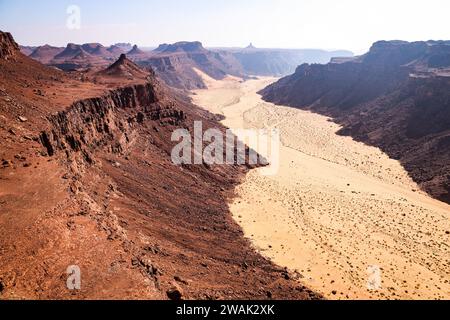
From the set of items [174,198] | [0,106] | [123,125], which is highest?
[0,106]

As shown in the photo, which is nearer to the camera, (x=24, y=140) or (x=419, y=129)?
(x=24, y=140)

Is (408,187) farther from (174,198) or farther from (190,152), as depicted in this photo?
(174,198)

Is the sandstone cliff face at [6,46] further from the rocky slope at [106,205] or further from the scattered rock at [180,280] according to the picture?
the scattered rock at [180,280]

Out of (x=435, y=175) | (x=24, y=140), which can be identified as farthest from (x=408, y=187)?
(x=24, y=140)

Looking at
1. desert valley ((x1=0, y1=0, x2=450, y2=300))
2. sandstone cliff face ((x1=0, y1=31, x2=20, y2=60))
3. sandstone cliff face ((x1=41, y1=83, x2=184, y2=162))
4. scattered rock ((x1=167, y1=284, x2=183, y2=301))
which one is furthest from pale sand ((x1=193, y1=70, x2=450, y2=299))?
sandstone cliff face ((x1=0, y1=31, x2=20, y2=60))

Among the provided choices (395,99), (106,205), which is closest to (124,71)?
(106,205)

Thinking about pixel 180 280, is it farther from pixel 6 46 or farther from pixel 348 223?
pixel 6 46

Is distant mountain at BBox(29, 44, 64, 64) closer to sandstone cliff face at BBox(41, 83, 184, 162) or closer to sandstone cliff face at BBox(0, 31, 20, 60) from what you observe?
sandstone cliff face at BBox(0, 31, 20, 60)

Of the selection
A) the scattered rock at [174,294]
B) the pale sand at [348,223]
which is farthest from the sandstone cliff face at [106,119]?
the scattered rock at [174,294]
